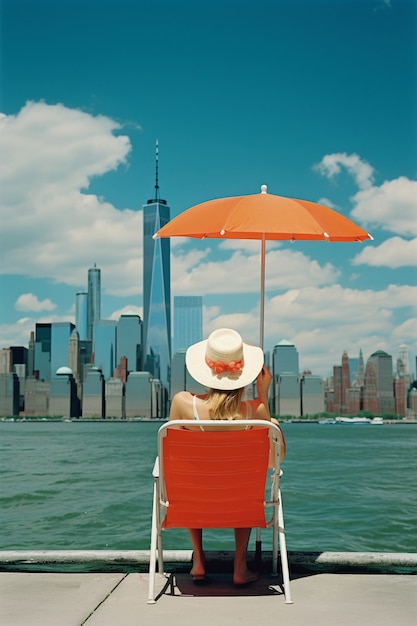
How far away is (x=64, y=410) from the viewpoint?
11731cm

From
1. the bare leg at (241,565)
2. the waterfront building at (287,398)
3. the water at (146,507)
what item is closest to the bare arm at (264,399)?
the bare leg at (241,565)

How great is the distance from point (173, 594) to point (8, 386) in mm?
120120

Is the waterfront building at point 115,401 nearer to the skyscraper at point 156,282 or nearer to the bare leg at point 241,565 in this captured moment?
the skyscraper at point 156,282

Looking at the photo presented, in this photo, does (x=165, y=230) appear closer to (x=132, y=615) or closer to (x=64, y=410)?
(x=132, y=615)

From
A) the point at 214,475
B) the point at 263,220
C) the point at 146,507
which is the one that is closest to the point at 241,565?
the point at 214,475

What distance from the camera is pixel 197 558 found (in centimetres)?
384

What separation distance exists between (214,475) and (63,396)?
11678 cm

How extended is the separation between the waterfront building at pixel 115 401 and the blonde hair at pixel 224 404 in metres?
113

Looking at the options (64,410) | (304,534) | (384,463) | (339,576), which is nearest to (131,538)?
(304,534)

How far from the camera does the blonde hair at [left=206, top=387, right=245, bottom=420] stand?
3.69 meters

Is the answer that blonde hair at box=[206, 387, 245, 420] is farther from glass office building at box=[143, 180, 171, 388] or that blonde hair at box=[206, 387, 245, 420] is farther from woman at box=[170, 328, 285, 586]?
glass office building at box=[143, 180, 171, 388]

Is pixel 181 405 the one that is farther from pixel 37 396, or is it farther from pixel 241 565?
pixel 37 396

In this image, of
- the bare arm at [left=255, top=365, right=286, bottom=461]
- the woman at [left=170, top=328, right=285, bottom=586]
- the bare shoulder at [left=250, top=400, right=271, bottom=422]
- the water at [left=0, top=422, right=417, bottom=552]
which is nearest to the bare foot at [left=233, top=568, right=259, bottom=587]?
the woman at [left=170, top=328, right=285, bottom=586]

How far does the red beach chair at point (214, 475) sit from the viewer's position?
3.56m
